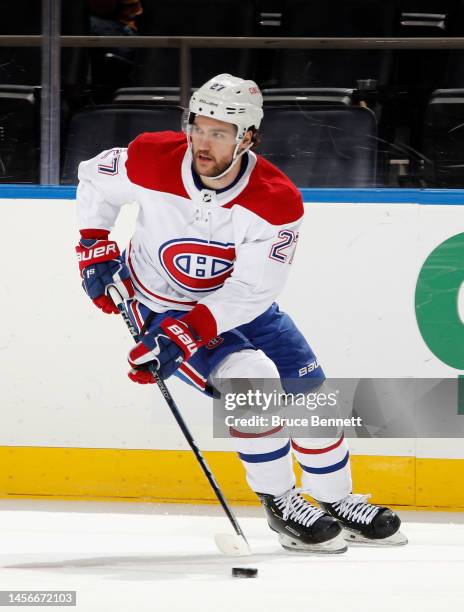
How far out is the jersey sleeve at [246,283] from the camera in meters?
2.83

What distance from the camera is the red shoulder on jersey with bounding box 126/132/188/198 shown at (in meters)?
2.96

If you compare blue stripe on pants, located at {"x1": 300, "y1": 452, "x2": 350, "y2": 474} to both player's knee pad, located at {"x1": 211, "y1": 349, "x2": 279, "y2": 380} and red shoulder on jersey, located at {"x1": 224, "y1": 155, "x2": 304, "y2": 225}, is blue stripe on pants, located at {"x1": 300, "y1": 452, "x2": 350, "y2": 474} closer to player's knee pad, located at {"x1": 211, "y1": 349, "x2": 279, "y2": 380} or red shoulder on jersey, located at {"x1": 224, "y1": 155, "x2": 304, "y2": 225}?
player's knee pad, located at {"x1": 211, "y1": 349, "x2": 279, "y2": 380}

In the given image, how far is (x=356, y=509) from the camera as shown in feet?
10.3

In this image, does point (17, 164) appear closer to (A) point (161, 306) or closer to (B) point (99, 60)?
(B) point (99, 60)

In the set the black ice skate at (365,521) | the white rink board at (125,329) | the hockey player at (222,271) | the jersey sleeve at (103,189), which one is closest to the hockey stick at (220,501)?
the hockey player at (222,271)

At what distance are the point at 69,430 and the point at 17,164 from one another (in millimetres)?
847

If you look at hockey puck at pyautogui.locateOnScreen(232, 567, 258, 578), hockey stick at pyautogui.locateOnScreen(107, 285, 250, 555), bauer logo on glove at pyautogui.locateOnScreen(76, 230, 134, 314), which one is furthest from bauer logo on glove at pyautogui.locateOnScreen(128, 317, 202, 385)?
hockey puck at pyautogui.locateOnScreen(232, 567, 258, 578)

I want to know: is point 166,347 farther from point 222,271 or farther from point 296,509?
point 296,509

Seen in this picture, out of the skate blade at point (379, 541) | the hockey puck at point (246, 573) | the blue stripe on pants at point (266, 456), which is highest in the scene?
the blue stripe on pants at point (266, 456)

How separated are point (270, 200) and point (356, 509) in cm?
88

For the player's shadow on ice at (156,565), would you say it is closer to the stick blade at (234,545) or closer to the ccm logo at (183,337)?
the stick blade at (234,545)

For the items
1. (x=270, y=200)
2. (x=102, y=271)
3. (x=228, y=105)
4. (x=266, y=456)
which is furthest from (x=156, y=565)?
(x=228, y=105)

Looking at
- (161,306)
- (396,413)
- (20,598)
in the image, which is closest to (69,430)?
(161,306)

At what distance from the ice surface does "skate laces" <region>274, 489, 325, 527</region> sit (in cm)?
9
